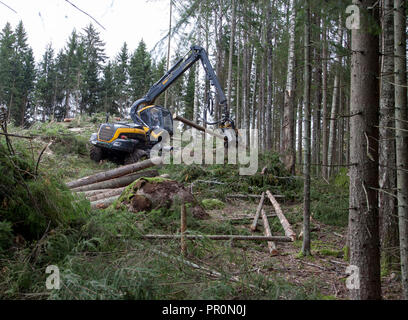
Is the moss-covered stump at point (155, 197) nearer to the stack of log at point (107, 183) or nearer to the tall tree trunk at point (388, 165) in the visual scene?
the stack of log at point (107, 183)

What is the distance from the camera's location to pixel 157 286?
7.80ft

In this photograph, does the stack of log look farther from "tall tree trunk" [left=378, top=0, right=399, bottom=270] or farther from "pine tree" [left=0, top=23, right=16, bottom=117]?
"pine tree" [left=0, top=23, right=16, bottom=117]

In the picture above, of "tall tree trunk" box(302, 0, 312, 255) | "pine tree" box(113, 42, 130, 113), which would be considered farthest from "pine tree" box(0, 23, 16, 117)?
"tall tree trunk" box(302, 0, 312, 255)

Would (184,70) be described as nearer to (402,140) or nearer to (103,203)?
(103,203)

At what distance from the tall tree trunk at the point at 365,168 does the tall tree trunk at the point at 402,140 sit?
49 cm

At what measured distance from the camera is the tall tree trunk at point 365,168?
2.41 m

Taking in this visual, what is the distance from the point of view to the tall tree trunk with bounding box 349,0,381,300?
2.41 m

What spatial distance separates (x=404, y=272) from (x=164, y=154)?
→ 873cm

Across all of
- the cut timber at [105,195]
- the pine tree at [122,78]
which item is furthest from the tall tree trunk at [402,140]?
the pine tree at [122,78]

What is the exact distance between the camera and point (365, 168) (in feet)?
7.94
